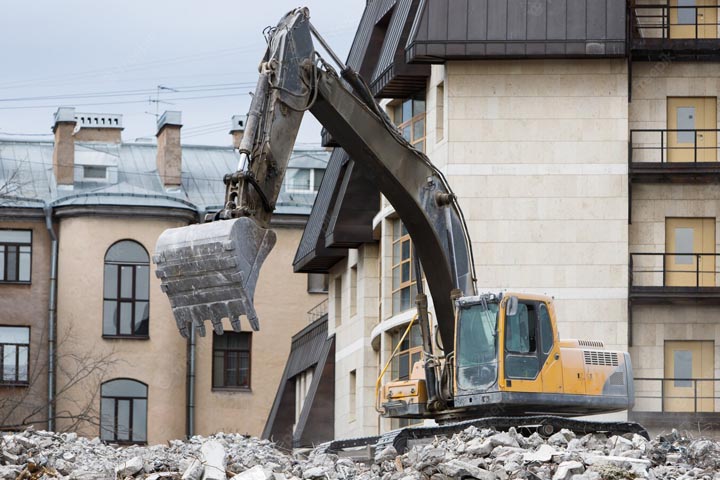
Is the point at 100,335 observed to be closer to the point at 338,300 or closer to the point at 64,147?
the point at 64,147

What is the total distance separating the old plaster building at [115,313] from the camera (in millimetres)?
69125

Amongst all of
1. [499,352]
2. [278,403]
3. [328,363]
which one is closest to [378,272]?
[328,363]

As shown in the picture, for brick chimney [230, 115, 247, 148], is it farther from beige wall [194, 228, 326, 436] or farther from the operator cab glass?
the operator cab glass

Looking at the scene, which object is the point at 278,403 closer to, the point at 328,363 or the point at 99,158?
the point at 328,363

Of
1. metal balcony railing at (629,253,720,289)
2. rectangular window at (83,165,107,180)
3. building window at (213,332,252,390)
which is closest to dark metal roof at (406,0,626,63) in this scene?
metal balcony railing at (629,253,720,289)

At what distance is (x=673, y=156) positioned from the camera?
46125mm

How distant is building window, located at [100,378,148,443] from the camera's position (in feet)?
227

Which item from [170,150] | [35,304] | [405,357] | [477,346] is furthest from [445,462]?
[170,150]

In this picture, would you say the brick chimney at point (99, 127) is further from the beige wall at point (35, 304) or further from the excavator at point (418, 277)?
the excavator at point (418, 277)

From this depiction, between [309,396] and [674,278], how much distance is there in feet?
53.8

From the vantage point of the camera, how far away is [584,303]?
44.3 meters

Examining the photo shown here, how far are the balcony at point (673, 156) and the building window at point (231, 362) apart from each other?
29.8m

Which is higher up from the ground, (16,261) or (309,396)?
(16,261)

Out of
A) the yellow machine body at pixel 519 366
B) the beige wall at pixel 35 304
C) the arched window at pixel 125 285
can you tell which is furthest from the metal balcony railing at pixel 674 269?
the beige wall at pixel 35 304
